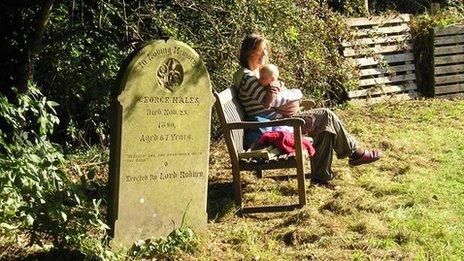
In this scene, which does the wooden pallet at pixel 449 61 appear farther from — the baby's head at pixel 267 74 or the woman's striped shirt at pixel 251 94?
the baby's head at pixel 267 74

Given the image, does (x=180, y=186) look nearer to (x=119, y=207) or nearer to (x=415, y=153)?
(x=119, y=207)

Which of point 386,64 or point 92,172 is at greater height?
point 386,64

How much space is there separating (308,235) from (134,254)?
1351mm

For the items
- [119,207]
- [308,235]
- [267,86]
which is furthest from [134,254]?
[267,86]

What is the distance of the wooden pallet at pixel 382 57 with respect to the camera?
38.3 ft

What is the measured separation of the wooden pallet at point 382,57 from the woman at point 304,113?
545 centimetres

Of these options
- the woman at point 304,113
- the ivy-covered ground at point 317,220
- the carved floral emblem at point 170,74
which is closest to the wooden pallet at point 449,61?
the ivy-covered ground at point 317,220

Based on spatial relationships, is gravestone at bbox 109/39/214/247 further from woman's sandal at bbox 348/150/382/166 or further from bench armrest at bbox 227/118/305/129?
woman's sandal at bbox 348/150/382/166

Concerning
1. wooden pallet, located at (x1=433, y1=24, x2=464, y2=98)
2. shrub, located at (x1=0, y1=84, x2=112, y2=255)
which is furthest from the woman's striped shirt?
wooden pallet, located at (x1=433, y1=24, x2=464, y2=98)

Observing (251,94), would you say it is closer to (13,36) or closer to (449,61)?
(13,36)

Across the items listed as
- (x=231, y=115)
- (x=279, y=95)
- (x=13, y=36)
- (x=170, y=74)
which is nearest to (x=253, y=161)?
(x=231, y=115)

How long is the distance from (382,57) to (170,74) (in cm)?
811

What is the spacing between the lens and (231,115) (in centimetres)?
584

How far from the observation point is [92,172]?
429 cm
